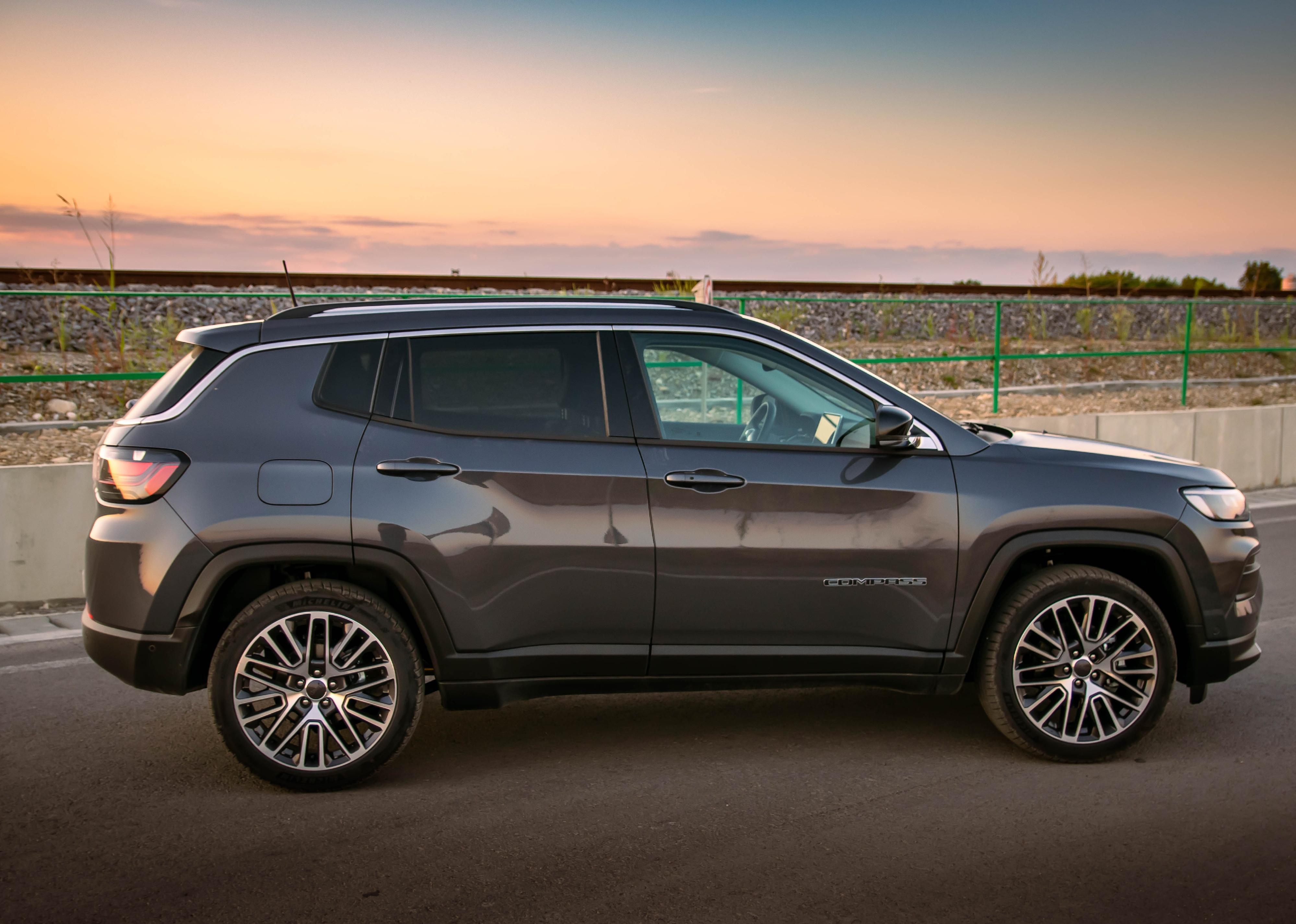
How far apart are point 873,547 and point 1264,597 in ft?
14.7

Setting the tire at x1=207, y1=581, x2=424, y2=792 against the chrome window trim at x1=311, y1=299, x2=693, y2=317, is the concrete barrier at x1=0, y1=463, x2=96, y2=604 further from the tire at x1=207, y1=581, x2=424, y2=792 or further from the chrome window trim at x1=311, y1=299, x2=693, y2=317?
the chrome window trim at x1=311, y1=299, x2=693, y2=317

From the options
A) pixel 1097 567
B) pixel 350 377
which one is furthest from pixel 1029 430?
pixel 350 377

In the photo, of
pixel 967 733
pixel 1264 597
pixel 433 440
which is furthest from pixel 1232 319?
pixel 433 440

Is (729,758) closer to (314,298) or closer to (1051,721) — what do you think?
(1051,721)

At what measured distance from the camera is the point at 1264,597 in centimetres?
743

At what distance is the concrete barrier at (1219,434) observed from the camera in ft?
40.7

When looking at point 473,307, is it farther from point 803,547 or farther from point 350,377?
point 803,547

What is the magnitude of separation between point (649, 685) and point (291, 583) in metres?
1.43

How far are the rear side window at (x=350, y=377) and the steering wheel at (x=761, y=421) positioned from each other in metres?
1.48

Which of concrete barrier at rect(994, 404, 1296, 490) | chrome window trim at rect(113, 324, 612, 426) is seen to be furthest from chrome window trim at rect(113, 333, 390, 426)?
concrete barrier at rect(994, 404, 1296, 490)

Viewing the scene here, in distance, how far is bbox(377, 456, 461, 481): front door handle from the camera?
13.7 ft

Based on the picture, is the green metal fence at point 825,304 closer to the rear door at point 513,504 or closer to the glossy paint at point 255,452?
the rear door at point 513,504

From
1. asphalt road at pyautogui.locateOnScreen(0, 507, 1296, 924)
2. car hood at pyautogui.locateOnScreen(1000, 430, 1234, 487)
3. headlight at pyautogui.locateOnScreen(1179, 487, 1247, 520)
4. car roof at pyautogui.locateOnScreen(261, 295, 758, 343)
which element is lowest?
asphalt road at pyautogui.locateOnScreen(0, 507, 1296, 924)

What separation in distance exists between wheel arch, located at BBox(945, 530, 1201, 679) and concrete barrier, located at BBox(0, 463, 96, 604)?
18.9 ft
